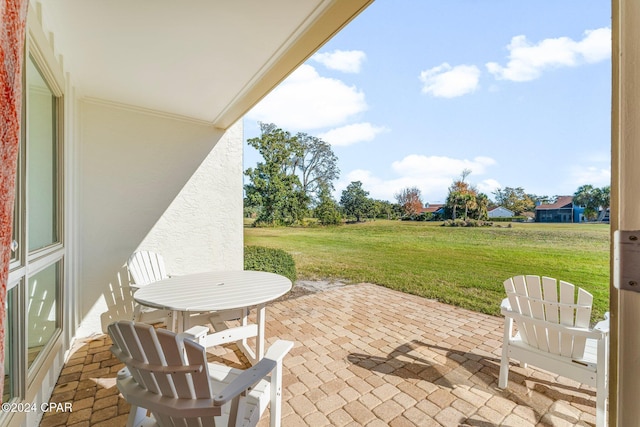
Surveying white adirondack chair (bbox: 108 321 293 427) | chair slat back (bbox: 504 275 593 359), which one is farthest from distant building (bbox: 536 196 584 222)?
white adirondack chair (bbox: 108 321 293 427)

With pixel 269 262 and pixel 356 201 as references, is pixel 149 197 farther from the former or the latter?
pixel 356 201

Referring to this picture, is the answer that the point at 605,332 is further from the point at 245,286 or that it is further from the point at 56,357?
the point at 56,357

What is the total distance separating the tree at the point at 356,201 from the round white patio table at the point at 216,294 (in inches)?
254

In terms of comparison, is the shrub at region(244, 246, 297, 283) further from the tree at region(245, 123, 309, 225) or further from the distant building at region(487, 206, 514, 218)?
the distant building at region(487, 206, 514, 218)

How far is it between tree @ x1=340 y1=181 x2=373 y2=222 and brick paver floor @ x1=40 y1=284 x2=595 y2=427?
5.54 metres

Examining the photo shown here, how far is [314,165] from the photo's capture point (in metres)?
9.11

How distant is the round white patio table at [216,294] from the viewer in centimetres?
190

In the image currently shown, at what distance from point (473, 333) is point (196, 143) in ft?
13.3

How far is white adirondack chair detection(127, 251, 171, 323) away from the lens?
9.12ft

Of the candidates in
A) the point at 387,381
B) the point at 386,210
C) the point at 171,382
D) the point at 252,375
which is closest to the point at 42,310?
the point at 171,382

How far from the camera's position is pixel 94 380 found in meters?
2.26

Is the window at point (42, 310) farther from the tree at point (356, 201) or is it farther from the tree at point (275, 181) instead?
the tree at point (356, 201)

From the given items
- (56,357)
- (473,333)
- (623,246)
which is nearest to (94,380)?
(56,357)

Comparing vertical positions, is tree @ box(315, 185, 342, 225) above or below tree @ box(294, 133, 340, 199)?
below
